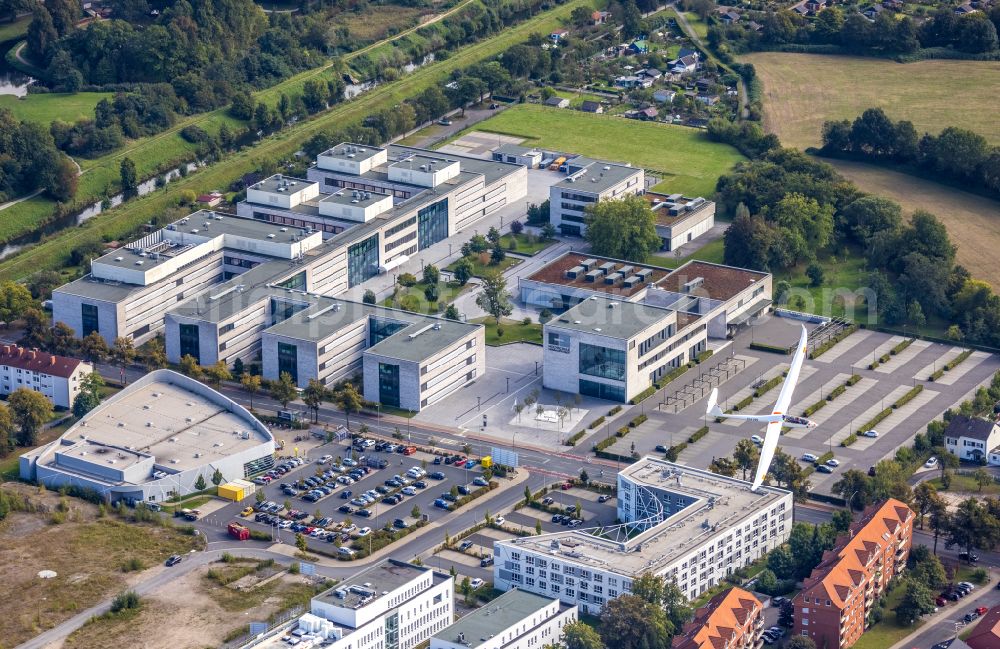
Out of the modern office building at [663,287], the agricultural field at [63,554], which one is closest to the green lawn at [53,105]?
the modern office building at [663,287]

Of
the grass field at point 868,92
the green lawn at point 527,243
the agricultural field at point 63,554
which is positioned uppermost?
the grass field at point 868,92

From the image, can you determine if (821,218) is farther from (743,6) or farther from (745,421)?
(743,6)

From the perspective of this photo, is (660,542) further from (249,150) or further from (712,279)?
(249,150)

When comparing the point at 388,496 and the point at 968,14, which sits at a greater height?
the point at 968,14

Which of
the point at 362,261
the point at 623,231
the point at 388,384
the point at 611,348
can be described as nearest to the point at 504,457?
the point at 388,384

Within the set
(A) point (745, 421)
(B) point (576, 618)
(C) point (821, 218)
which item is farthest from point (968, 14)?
(B) point (576, 618)

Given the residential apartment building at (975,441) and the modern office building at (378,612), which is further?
the residential apartment building at (975,441)

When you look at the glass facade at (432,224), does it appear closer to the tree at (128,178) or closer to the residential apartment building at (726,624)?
the tree at (128,178)
